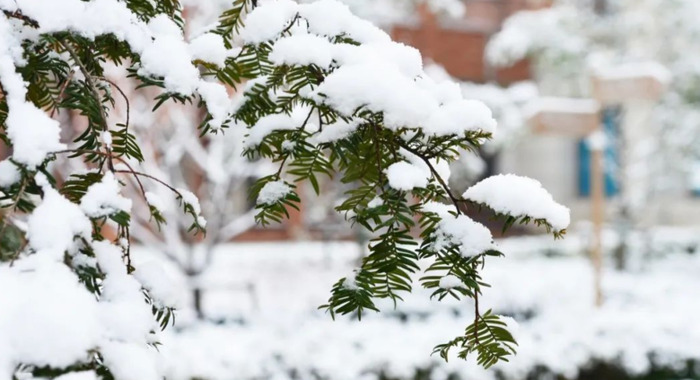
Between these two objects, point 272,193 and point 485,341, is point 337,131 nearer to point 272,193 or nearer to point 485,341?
point 272,193

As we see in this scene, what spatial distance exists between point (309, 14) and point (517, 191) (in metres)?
0.32

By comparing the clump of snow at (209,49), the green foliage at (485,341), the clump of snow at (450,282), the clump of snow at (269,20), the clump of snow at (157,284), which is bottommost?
the green foliage at (485,341)

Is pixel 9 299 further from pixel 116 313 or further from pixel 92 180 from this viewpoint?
pixel 92 180

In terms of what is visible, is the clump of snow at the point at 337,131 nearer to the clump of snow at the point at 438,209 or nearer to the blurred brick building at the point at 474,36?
the clump of snow at the point at 438,209

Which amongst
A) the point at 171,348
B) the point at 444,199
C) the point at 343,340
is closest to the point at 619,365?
the point at 343,340

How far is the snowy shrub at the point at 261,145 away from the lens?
2.15 ft

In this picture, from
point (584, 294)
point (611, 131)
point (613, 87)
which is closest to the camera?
point (613, 87)

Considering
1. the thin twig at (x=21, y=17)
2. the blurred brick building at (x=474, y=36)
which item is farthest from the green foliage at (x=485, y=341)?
the blurred brick building at (x=474, y=36)

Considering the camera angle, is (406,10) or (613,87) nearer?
(613,87)

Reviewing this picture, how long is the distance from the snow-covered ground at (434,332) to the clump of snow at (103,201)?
1.34 metres

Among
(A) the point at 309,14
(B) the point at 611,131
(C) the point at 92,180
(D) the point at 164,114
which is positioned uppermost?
(B) the point at 611,131

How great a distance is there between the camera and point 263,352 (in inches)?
163

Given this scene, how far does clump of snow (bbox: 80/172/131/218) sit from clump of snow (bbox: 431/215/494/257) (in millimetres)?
327

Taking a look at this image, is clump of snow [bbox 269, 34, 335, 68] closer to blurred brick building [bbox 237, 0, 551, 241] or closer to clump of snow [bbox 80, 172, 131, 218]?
clump of snow [bbox 80, 172, 131, 218]
